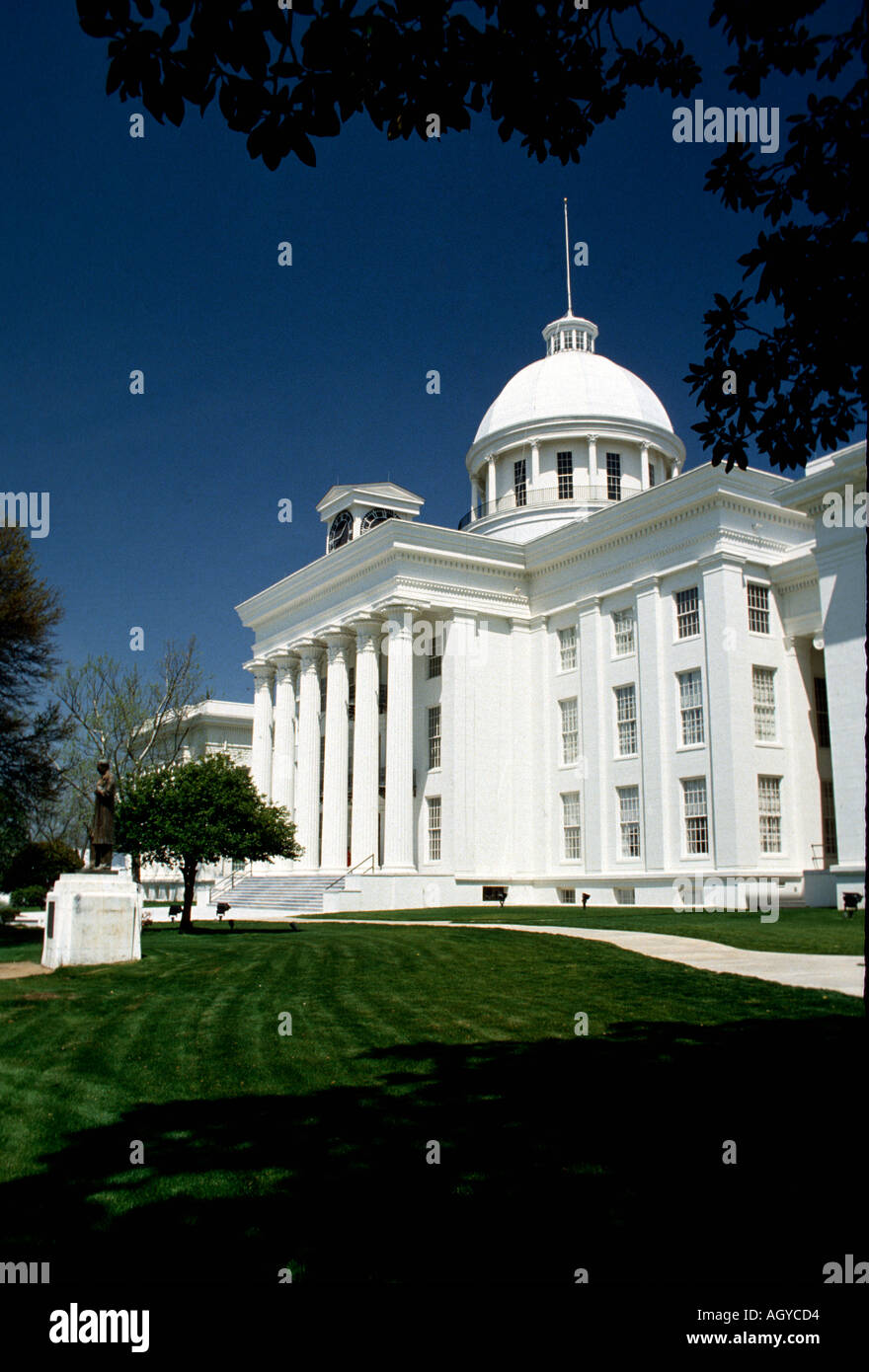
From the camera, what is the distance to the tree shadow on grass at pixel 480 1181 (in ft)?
16.5

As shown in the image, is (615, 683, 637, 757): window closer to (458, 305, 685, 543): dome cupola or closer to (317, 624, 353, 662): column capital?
(458, 305, 685, 543): dome cupola

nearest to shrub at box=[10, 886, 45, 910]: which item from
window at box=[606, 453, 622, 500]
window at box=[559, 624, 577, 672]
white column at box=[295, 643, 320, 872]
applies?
white column at box=[295, 643, 320, 872]

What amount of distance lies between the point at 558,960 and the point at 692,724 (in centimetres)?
2333

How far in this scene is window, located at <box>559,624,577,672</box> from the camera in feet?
151

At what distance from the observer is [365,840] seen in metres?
45.9

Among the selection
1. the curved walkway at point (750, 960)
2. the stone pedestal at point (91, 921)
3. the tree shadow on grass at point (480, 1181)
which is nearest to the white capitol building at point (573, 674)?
the curved walkway at point (750, 960)

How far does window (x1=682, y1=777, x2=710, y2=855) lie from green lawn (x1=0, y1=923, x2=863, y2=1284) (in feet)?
83.7

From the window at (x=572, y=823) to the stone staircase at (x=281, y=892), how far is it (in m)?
9.55

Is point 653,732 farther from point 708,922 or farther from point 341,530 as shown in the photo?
point 341,530

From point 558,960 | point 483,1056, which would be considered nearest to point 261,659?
point 558,960

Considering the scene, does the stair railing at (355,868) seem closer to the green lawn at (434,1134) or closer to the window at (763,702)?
the window at (763,702)

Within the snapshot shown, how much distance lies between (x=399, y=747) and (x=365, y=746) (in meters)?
2.47

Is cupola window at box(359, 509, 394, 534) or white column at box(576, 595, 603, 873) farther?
cupola window at box(359, 509, 394, 534)
